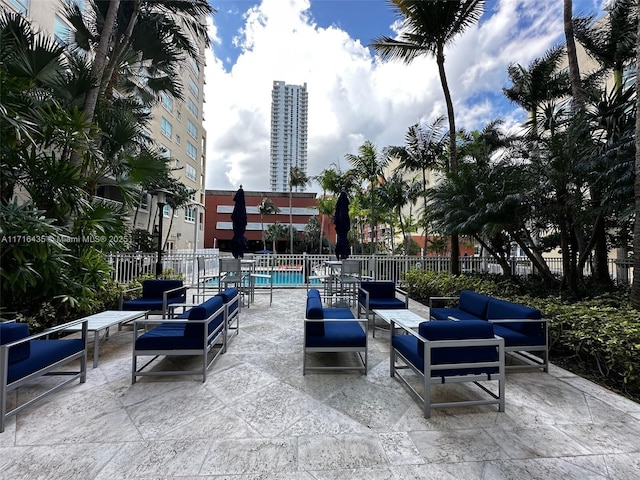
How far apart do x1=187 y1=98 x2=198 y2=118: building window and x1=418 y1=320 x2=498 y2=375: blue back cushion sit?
2608 centimetres

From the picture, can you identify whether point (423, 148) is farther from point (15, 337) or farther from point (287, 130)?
point (287, 130)

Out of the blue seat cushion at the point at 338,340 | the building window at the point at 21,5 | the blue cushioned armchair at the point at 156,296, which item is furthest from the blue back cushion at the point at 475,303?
the building window at the point at 21,5

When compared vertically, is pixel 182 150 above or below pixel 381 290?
above

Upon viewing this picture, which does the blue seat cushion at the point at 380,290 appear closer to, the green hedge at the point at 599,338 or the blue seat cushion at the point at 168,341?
the green hedge at the point at 599,338

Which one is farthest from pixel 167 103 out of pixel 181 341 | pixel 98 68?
pixel 181 341

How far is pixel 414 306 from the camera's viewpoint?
23.0ft

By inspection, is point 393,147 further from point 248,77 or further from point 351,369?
point 351,369

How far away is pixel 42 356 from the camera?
8.72ft

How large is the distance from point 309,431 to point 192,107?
2724 centimetres

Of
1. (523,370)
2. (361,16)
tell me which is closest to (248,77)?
(361,16)

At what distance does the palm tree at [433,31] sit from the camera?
25.0 feet

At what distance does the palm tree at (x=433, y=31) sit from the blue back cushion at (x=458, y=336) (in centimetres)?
616

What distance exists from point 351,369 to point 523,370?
231 centimetres

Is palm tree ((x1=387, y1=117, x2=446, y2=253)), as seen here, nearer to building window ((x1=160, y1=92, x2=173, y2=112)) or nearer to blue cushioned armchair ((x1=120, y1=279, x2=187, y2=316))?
blue cushioned armchair ((x1=120, y1=279, x2=187, y2=316))
